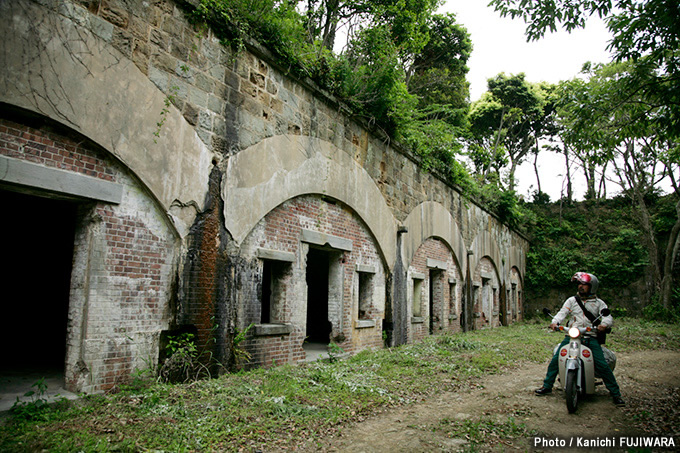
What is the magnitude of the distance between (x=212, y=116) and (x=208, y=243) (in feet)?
5.34

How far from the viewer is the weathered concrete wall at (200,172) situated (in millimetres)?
4297

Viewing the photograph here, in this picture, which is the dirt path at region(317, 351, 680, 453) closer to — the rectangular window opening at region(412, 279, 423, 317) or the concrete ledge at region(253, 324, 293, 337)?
the concrete ledge at region(253, 324, 293, 337)

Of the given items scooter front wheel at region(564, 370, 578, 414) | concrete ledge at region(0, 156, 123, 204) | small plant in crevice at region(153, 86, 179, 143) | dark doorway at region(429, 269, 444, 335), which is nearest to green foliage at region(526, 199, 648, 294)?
dark doorway at region(429, 269, 444, 335)

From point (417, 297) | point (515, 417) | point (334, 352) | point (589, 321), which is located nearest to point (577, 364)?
point (589, 321)

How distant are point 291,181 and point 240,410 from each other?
3.57m

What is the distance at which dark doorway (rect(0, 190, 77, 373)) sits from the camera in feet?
23.1

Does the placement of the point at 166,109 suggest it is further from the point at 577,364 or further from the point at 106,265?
the point at 577,364

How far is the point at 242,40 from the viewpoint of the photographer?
6047 millimetres

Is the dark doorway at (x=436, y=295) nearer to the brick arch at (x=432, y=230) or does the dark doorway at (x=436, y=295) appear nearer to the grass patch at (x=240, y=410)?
the brick arch at (x=432, y=230)

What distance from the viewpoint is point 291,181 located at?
6848mm

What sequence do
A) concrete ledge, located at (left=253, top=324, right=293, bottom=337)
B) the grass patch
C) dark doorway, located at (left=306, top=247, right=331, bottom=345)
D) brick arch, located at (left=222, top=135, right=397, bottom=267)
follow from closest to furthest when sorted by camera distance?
the grass patch, brick arch, located at (left=222, top=135, right=397, bottom=267), concrete ledge, located at (left=253, top=324, right=293, bottom=337), dark doorway, located at (left=306, top=247, right=331, bottom=345)

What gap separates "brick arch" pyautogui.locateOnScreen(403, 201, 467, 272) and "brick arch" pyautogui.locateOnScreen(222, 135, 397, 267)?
1314mm

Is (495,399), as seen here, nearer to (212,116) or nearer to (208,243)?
(208,243)

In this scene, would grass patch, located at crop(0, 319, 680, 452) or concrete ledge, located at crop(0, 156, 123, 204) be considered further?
concrete ledge, located at crop(0, 156, 123, 204)
